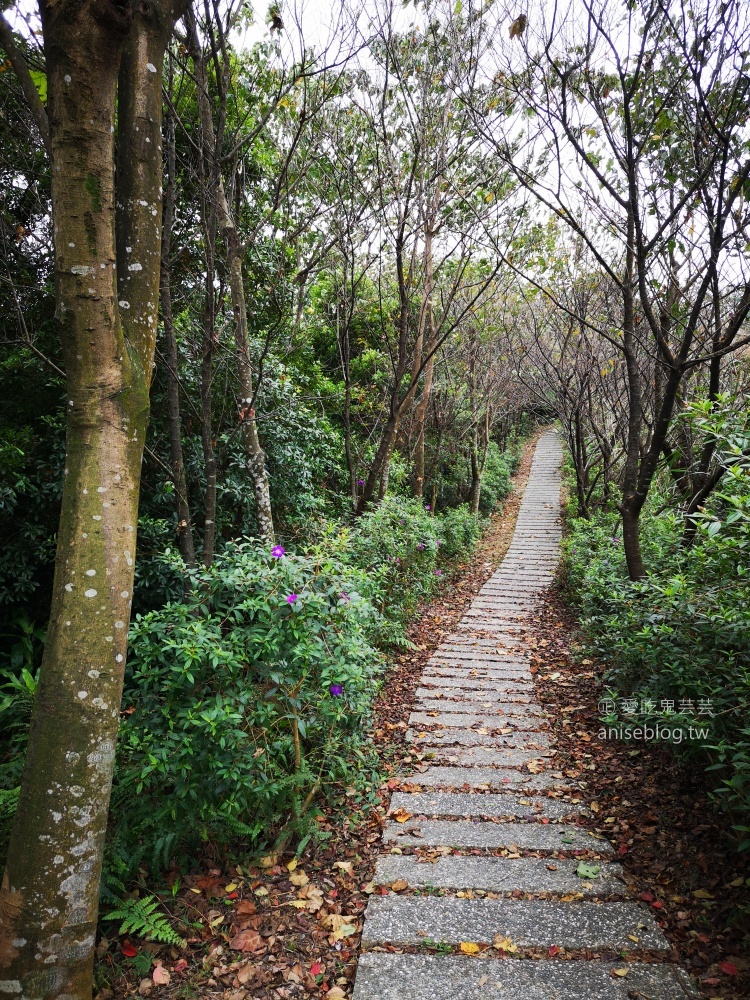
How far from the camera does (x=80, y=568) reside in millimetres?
1942

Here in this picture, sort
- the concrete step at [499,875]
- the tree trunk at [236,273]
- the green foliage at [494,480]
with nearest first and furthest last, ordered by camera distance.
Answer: the concrete step at [499,875] < the tree trunk at [236,273] < the green foliage at [494,480]

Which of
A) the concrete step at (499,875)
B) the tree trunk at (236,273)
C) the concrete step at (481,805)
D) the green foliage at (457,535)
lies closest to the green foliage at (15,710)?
the tree trunk at (236,273)

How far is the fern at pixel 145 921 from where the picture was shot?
2.32 m

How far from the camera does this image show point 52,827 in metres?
1.87

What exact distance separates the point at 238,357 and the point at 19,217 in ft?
7.52

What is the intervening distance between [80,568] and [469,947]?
220 centimetres

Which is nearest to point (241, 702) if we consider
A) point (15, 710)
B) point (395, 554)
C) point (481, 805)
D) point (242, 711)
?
point (242, 711)

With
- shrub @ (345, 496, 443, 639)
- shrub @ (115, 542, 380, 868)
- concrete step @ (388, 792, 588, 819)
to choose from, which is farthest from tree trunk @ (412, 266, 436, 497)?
concrete step @ (388, 792, 588, 819)

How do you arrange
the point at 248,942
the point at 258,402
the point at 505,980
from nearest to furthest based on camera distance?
the point at 505,980 < the point at 248,942 < the point at 258,402

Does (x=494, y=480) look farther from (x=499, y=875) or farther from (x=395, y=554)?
(x=499, y=875)

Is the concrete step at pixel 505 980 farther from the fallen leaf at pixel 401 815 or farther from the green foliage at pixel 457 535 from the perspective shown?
the green foliage at pixel 457 535

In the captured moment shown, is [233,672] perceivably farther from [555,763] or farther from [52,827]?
[555,763]

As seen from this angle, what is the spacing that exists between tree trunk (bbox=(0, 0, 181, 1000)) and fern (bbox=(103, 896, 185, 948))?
357 millimetres

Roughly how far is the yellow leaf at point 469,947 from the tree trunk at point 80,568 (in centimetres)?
144
